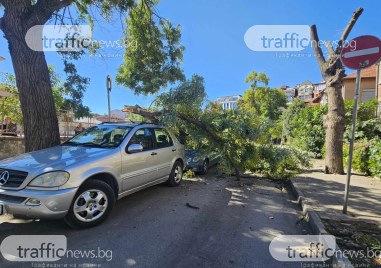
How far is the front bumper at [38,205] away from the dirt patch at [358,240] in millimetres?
3825

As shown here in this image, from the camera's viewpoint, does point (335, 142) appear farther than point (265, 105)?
No

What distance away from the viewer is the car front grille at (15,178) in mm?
3651

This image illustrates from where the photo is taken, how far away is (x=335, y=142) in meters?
8.70

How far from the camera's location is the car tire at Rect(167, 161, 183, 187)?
22.0 feet

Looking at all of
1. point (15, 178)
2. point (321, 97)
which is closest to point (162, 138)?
point (15, 178)

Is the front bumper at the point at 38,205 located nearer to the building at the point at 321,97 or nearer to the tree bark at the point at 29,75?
the tree bark at the point at 29,75

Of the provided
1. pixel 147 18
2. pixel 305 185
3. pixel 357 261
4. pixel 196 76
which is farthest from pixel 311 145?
pixel 357 261

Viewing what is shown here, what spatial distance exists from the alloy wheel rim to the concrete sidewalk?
3794mm

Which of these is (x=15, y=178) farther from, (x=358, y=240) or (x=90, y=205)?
(x=358, y=240)

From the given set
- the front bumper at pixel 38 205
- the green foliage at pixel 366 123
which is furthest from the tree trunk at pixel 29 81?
the green foliage at pixel 366 123

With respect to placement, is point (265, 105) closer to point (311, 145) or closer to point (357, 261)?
point (311, 145)

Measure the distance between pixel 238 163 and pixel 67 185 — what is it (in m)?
5.23

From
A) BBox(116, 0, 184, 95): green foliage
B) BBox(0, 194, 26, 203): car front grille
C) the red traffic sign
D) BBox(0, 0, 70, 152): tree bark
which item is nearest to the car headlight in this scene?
BBox(0, 194, 26, 203): car front grille

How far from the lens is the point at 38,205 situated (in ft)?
11.4
